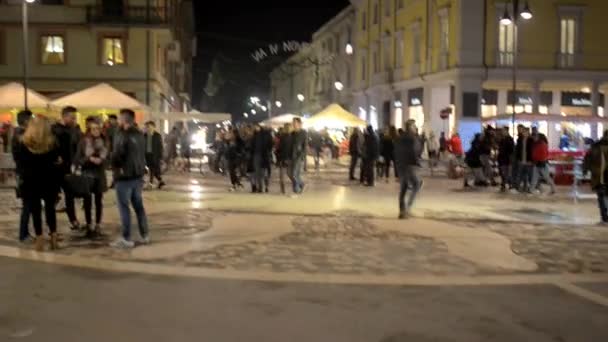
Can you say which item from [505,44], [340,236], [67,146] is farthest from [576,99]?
[67,146]

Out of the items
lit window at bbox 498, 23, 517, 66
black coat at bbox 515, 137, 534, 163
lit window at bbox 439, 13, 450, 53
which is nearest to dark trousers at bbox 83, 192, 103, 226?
black coat at bbox 515, 137, 534, 163

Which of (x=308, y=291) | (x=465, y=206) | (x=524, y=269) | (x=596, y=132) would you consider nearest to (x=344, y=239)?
(x=524, y=269)

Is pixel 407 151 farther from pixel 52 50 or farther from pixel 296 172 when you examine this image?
pixel 52 50

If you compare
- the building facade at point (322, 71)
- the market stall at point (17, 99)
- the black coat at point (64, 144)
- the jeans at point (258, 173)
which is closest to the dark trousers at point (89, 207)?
the black coat at point (64, 144)

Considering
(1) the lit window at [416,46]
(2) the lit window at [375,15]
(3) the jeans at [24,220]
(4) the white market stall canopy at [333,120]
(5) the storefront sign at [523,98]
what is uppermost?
(2) the lit window at [375,15]

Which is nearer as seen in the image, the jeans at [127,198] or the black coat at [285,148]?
the jeans at [127,198]

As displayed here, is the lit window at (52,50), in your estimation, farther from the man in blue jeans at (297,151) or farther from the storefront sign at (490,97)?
the man in blue jeans at (297,151)

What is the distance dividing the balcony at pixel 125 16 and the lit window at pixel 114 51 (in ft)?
3.79

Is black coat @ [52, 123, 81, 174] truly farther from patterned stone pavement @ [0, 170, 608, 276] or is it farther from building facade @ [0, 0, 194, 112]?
building facade @ [0, 0, 194, 112]

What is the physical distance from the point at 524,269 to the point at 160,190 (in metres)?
12.8

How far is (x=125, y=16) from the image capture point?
38.3 metres

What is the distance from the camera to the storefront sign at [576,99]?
42.8 metres

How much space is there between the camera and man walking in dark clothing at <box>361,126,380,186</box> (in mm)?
23547

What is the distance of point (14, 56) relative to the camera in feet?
126
